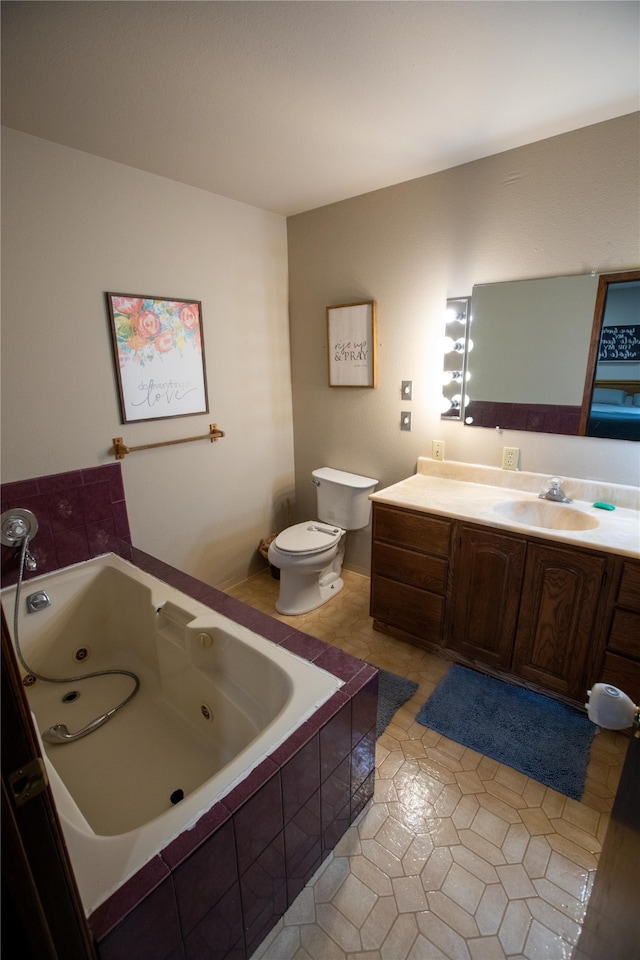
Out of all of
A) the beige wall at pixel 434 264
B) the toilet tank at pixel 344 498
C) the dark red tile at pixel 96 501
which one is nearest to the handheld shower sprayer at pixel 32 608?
the dark red tile at pixel 96 501

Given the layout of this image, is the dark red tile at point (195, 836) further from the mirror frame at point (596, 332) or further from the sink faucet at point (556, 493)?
the mirror frame at point (596, 332)

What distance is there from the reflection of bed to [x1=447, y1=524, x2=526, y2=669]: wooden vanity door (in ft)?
2.19

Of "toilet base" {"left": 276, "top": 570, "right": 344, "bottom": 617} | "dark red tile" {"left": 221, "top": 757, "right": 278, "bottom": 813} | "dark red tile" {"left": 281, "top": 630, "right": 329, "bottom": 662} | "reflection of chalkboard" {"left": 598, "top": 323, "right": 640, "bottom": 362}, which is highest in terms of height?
"reflection of chalkboard" {"left": 598, "top": 323, "right": 640, "bottom": 362}

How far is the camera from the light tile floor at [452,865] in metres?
1.18

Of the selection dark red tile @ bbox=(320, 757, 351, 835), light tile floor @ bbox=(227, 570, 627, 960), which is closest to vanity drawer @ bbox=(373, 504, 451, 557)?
light tile floor @ bbox=(227, 570, 627, 960)

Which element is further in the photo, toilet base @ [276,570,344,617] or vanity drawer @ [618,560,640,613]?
toilet base @ [276,570,344,617]

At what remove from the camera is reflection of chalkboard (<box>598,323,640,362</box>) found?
72.4 inches

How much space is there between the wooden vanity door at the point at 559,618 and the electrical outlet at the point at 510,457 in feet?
1.85

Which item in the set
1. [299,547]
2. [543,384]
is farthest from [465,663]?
[543,384]

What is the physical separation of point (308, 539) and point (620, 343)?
178 centimetres

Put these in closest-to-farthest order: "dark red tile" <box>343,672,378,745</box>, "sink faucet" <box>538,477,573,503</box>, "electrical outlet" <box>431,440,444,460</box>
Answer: "dark red tile" <box>343,672,378,745</box>, "sink faucet" <box>538,477,573,503</box>, "electrical outlet" <box>431,440,444,460</box>

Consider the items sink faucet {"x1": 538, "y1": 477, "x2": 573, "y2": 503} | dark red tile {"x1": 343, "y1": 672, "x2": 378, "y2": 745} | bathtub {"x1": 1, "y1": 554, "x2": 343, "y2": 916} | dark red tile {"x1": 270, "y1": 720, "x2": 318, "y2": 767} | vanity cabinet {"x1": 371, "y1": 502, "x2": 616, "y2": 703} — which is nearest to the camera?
bathtub {"x1": 1, "y1": 554, "x2": 343, "y2": 916}

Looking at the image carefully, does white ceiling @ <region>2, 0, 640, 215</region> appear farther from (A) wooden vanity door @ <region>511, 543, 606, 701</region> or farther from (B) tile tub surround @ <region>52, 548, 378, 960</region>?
(B) tile tub surround @ <region>52, 548, 378, 960</region>

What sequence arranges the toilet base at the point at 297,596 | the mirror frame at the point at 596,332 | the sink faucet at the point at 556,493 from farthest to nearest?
the toilet base at the point at 297,596 < the sink faucet at the point at 556,493 < the mirror frame at the point at 596,332
